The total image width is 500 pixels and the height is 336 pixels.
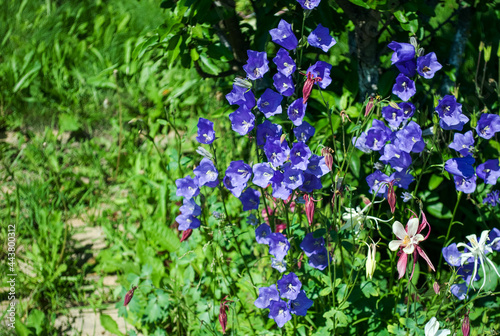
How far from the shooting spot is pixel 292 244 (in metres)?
1.83

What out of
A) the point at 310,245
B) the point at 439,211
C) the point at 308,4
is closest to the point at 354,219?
the point at 310,245

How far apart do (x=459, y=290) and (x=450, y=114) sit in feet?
2.08

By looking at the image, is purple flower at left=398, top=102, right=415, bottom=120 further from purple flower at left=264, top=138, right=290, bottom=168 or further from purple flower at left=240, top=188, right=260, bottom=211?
purple flower at left=240, top=188, right=260, bottom=211

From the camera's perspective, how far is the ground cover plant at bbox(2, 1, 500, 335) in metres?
1.54

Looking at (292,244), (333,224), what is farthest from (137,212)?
(333,224)

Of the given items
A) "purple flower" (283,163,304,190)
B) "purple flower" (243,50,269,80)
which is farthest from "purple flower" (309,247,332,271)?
"purple flower" (243,50,269,80)

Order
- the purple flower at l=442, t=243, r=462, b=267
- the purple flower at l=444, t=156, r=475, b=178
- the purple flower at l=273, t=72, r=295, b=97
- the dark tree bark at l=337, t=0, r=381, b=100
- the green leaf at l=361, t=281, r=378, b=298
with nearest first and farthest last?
the purple flower at l=273, t=72, r=295, b=97
the purple flower at l=444, t=156, r=475, b=178
the purple flower at l=442, t=243, r=462, b=267
the green leaf at l=361, t=281, r=378, b=298
the dark tree bark at l=337, t=0, r=381, b=100

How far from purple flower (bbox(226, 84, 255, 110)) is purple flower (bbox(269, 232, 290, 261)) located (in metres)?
0.45

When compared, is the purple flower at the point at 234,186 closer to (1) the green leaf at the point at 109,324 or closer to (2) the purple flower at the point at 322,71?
(2) the purple flower at the point at 322,71

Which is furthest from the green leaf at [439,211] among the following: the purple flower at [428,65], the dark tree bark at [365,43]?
the purple flower at [428,65]

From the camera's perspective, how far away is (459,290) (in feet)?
5.54

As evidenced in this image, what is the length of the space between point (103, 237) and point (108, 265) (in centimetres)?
32

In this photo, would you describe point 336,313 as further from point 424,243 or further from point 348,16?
point 348,16

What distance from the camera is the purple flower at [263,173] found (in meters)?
1.49
